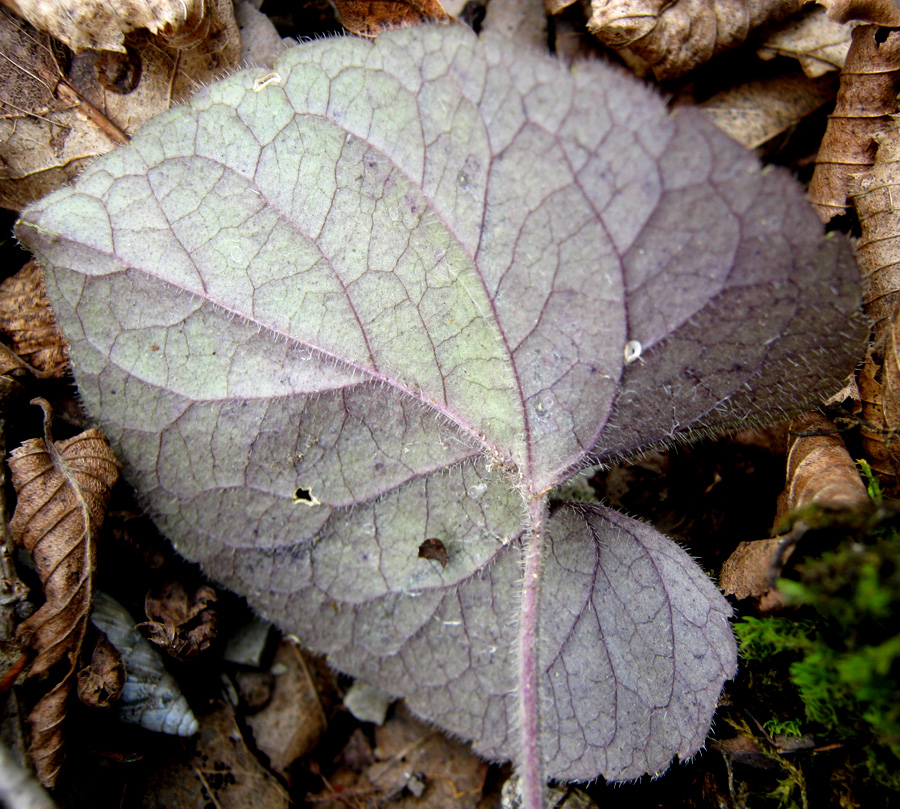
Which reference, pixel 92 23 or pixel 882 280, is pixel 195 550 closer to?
pixel 92 23

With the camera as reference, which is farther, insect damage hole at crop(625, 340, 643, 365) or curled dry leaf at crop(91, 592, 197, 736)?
curled dry leaf at crop(91, 592, 197, 736)

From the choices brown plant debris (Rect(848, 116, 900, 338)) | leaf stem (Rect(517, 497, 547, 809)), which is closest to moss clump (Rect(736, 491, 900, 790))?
leaf stem (Rect(517, 497, 547, 809))

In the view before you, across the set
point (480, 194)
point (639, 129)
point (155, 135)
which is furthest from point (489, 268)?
point (155, 135)

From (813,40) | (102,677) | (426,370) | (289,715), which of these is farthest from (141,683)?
(813,40)

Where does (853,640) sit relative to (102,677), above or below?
above

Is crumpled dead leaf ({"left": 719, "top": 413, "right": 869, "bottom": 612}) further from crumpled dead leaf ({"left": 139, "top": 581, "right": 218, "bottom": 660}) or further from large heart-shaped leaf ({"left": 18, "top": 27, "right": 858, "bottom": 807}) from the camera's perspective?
crumpled dead leaf ({"left": 139, "top": 581, "right": 218, "bottom": 660})

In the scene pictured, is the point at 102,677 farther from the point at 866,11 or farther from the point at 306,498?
the point at 866,11
